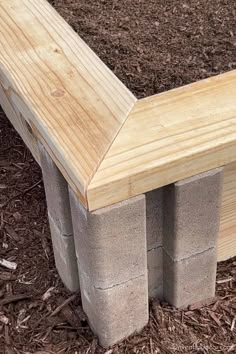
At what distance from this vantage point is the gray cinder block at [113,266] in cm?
140

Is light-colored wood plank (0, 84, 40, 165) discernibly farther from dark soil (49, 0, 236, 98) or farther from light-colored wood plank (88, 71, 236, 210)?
light-colored wood plank (88, 71, 236, 210)

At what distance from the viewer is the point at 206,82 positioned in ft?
5.09

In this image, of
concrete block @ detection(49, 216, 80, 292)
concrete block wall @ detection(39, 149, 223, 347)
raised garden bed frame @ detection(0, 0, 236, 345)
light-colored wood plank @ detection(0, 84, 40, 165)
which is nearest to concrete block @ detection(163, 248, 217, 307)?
concrete block wall @ detection(39, 149, 223, 347)

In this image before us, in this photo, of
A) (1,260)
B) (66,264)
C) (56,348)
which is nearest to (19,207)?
(1,260)

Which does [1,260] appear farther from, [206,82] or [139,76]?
[206,82]

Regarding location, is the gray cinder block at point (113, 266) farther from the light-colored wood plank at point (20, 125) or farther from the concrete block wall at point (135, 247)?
the light-colored wood plank at point (20, 125)

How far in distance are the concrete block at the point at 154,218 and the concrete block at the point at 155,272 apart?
24 millimetres

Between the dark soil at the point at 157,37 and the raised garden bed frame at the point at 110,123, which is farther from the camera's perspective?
the dark soil at the point at 157,37

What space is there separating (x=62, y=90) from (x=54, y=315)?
0.54 m

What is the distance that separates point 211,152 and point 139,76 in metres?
0.52

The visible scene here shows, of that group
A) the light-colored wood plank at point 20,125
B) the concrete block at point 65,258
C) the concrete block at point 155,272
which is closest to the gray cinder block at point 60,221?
the concrete block at point 65,258

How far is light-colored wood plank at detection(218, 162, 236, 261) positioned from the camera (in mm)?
1596

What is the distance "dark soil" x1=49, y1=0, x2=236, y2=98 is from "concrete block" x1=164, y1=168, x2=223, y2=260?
40 cm

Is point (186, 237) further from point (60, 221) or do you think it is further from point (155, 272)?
point (60, 221)
